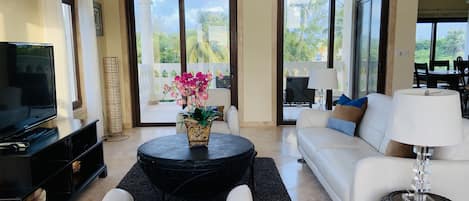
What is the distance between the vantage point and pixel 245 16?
5.78m

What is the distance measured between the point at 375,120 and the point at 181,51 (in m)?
3.59

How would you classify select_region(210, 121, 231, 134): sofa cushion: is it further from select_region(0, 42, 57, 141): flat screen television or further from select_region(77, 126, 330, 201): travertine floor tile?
select_region(0, 42, 57, 141): flat screen television

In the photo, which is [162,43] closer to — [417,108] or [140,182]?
[140,182]

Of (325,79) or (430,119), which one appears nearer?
(430,119)

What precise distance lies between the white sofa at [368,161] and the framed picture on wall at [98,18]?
11.2 feet

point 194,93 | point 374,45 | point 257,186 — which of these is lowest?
point 257,186

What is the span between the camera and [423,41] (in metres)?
9.66

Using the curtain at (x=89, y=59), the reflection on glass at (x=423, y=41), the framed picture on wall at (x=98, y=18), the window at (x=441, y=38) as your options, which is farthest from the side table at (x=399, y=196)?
the window at (x=441, y=38)

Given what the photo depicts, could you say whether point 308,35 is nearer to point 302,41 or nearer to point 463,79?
point 302,41

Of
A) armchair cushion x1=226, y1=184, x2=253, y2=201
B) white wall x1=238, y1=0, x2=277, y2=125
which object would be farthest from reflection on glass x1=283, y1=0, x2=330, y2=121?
armchair cushion x1=226, y1=184, x2=253, y2=201

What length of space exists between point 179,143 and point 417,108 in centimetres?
206

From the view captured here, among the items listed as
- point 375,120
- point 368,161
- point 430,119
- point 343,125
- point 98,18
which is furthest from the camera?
point 98,18

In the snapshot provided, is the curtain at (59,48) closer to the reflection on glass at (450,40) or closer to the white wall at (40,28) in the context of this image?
the white wall at (40,28)

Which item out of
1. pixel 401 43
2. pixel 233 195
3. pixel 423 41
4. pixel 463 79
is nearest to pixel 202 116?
pixel 233 195
